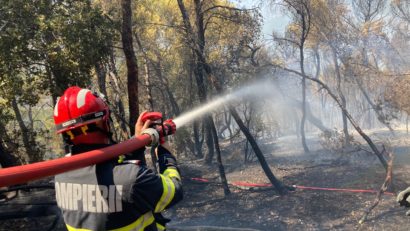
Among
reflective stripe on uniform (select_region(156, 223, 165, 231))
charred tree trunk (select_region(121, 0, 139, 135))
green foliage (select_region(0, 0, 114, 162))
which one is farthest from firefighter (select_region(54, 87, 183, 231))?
green foliage (select_region(0, 0, 114, 162))

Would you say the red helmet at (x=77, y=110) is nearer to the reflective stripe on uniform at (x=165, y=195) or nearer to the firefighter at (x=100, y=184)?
the firefighter at (x=100, y=184)

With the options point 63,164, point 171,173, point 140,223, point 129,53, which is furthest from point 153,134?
point 129,53

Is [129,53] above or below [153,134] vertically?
above

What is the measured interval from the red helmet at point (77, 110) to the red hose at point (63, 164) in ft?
0.71

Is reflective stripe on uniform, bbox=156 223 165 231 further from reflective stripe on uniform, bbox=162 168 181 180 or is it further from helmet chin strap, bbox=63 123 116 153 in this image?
helmet chin strap, bbox=63 123 116 153

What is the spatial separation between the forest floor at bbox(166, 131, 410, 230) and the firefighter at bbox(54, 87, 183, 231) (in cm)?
485

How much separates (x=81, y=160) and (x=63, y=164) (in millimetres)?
116

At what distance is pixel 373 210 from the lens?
32.8ft

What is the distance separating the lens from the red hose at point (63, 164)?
1.57 meters

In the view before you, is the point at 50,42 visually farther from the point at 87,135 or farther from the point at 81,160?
the point at 81,160

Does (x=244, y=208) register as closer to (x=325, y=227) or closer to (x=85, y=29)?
(x=325, y=227)

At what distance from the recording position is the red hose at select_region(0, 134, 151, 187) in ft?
5.15

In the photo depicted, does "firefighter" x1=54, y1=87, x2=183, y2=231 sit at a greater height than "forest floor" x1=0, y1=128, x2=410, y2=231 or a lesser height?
greater

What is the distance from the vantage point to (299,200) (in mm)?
11820
